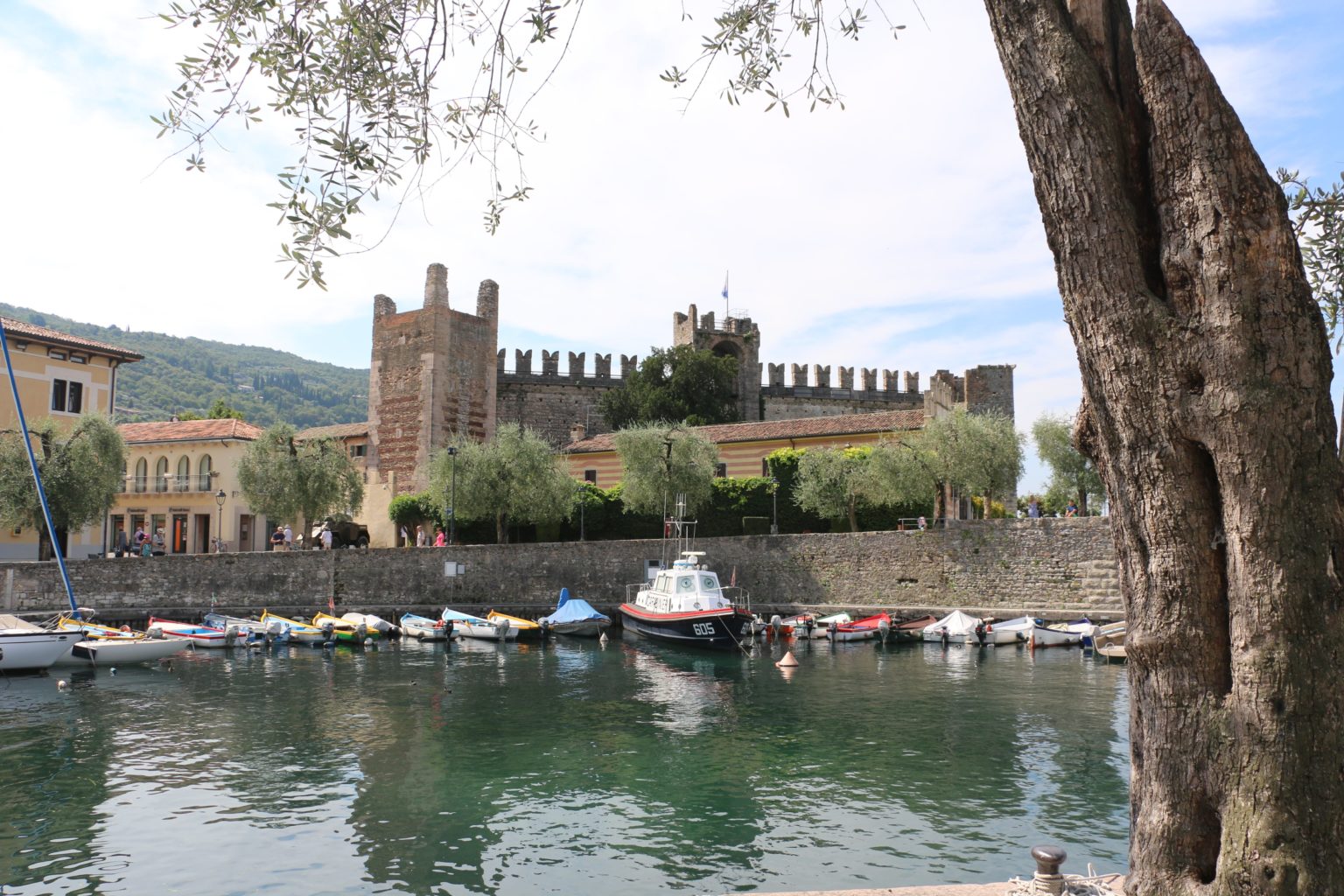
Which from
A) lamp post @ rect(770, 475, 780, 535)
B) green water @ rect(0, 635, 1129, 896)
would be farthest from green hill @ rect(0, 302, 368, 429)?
green water @ rect(0, 635, 1129, 896)

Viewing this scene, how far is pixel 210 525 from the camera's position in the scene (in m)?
51.1

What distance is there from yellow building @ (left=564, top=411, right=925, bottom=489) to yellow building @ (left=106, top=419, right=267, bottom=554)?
16.7 metres

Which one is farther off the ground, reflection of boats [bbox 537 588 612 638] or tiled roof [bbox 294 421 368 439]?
tiled roof [bbox 294 421 368 439]

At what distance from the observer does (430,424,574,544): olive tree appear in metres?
41.1

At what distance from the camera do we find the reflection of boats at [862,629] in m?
32.3

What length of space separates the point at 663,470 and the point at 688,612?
10730mm

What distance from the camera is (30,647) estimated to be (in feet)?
82.3

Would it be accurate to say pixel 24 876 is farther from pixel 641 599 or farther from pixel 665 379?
pixel 665 379

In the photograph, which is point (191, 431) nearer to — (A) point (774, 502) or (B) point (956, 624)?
(A) point (774, 502)

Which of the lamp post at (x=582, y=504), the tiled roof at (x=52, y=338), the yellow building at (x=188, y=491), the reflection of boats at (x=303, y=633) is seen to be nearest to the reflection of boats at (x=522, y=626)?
the reflection of boats at (x=303, y=633)

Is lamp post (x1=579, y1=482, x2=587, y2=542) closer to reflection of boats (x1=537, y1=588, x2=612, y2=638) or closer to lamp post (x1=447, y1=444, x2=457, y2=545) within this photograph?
lamp post (x1=447, y1=444, x2=457, y2=545)

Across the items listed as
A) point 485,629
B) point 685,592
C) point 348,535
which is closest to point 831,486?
point 685,592

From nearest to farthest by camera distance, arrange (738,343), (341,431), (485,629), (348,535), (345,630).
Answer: (345,630)
(485,629)
(348,535)
(341,431)
(738,343)

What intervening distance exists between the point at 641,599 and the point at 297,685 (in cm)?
1270
